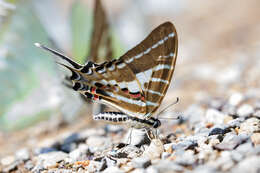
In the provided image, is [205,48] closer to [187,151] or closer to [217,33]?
[217,33]

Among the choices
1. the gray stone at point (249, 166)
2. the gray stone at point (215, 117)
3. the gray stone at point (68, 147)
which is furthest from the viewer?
the gray stone at point (68, 147)

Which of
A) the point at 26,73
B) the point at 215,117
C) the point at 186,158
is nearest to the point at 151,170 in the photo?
the point at 186,158

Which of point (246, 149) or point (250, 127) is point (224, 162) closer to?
point (246, 149)

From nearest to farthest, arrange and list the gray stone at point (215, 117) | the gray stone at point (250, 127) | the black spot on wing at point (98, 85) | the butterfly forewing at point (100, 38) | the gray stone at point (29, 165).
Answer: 1. the gray stone at point (250, 127)
2. the black spot on wing at point (98, 85)
3. the gray stone at point (29, 165)
4. the gray stone at point (215, 117)
5. the butterfly forewing at point (100, 38)

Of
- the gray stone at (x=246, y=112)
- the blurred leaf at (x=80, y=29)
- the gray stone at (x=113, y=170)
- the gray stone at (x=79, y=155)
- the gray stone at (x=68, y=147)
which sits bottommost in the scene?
the gray stone at (x=113, y=170)

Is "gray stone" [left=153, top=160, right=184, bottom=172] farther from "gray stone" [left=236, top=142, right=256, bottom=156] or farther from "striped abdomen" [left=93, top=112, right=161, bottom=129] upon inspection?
"striped abdomen" [left=93, top=112, right=161, bottom=129]

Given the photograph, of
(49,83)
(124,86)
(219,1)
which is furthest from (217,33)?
(124,86)

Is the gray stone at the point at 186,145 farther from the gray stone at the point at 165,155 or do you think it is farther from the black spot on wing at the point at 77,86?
the black spot on wing at the point at 77,86

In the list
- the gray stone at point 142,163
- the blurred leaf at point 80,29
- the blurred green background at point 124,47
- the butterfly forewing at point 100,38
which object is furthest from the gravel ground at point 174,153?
the blurred leaf at point 80,29
